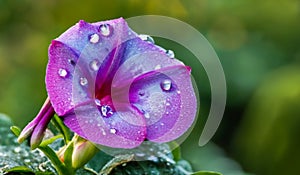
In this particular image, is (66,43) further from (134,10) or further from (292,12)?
(292,12)

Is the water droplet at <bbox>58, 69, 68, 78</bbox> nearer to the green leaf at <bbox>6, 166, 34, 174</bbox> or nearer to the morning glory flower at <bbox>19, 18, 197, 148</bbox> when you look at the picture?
the morning glory flower at <bbox>19, 18, 197, 148</bbox>

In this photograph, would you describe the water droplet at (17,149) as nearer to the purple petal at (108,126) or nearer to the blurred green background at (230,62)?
the purple petal at (108,126)

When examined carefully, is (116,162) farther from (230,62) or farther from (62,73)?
(230,62)

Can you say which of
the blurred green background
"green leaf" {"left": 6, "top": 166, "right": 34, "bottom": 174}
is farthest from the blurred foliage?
"green leaf" {"left": 6, "top": 166, "right": 34, "bottom": 174}

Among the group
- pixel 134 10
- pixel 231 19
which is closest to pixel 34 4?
pixel 134 10

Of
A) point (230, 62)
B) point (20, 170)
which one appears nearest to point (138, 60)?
point (20, 170)

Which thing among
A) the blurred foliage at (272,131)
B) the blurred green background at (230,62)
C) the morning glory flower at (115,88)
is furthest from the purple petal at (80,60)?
the blurred foliage at (272,131)

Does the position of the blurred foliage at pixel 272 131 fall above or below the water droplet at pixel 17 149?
below
